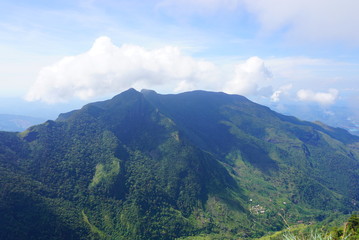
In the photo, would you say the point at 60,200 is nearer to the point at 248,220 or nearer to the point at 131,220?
the point at 131,220

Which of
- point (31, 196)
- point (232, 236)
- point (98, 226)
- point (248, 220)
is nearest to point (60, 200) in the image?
point (31, 196)

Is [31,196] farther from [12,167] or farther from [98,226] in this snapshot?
[98,226]

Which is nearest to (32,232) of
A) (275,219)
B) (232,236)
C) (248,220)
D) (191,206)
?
(191,206)

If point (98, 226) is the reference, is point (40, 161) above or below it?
above

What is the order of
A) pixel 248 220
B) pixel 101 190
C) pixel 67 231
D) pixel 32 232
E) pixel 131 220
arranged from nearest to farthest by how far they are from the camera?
1. pixel 32 232
2. pixel 67 231
3. pixel 131 220
4. pixel 101 190
5. pixel 248 220

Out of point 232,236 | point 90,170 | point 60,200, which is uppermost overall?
point 90,170

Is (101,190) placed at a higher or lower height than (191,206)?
higher

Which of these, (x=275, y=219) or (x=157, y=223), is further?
(x=275, y=219)

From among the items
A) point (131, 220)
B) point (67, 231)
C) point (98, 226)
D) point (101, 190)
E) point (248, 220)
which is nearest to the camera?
point (67, 231)

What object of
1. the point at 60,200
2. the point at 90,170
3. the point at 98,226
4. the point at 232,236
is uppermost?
the point at 90,170
